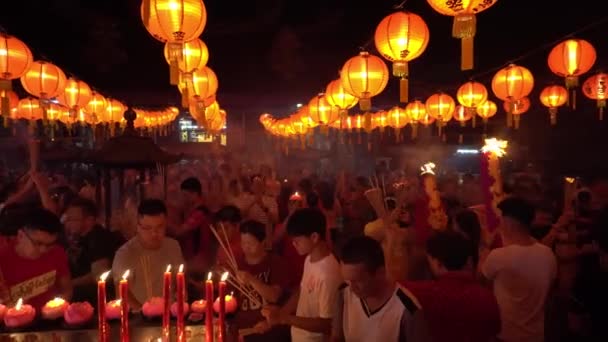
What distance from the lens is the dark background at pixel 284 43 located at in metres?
8.62

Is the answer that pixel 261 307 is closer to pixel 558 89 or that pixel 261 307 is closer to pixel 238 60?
pixel 558 89

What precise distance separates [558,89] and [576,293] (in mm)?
5298

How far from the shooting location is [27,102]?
388 inches

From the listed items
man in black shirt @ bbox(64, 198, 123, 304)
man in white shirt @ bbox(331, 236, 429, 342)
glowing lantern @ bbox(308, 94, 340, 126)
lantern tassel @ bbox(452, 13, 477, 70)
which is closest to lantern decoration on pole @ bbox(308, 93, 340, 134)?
glowing lantern @ bbox(308, 94, 340, 126)

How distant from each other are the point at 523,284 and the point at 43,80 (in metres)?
5.94

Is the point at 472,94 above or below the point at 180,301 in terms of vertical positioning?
above

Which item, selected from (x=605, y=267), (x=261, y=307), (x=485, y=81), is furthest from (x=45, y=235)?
(x=485, y=81)

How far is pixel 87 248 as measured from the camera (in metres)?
4.46

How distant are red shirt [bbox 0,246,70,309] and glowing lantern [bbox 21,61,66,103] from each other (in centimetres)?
356

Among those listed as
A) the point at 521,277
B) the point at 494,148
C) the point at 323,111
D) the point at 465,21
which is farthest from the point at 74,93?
the point at 521,277

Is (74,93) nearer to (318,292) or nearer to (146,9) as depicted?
(146,9)

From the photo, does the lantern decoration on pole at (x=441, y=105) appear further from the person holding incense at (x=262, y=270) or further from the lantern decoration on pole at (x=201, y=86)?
the person holding incense at (x=262, y=270)

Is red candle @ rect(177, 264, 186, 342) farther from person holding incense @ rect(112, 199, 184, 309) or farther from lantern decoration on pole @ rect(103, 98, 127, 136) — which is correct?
lantern decoration on pole @ rect(103, 98, 127, 136)

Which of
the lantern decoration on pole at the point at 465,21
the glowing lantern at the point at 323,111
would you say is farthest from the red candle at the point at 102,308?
the glowing lantern at the point at 323,111
